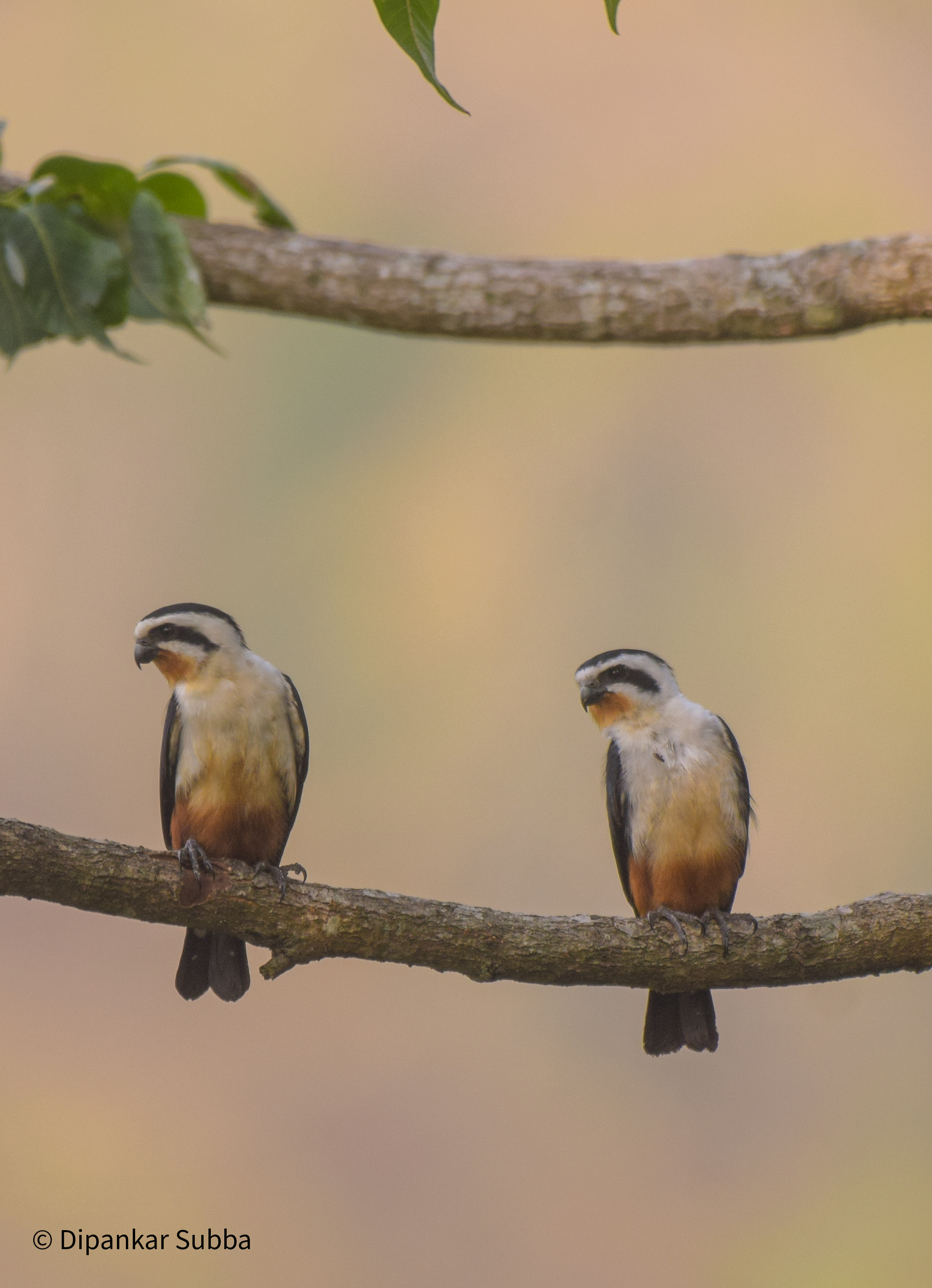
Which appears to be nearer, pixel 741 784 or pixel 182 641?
pixel 182 641

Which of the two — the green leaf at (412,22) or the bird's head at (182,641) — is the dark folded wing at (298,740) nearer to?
the bird's head at (182,641)

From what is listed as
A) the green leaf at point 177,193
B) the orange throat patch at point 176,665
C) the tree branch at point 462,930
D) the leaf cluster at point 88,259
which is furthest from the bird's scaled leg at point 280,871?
the green leaf at point 177,193

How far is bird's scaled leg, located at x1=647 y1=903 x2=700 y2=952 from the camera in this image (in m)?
3.31

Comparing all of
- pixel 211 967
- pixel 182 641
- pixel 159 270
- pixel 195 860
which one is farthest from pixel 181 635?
pixel 159 270

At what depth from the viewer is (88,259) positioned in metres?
2.20

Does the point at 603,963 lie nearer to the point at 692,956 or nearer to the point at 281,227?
the point at 692,956

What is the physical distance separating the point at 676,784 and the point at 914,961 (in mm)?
935

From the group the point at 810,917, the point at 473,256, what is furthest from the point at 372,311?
the point at 810,917

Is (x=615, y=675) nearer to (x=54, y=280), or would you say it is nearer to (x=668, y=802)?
(x=668, y=802)

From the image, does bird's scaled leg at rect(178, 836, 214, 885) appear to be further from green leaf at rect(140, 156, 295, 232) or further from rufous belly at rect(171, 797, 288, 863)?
green leaf at rect(140, 156, 295, 232)

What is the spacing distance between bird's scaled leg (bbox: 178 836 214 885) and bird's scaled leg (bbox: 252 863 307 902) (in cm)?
12

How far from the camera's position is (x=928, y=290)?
273 cm

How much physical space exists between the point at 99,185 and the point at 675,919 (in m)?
2.38

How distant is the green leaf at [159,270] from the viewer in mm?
2266
